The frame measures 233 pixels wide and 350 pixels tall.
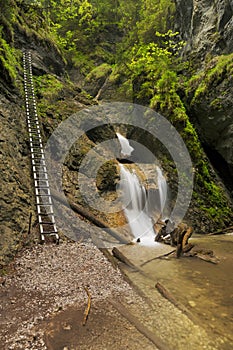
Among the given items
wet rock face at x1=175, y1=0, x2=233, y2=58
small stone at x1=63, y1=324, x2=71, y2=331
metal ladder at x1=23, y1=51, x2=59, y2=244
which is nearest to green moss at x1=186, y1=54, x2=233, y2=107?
wet rock face at x1=175, y1=0, x2=233, y2=58

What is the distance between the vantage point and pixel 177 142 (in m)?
15.6

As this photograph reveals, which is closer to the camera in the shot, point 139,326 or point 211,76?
point 139,326

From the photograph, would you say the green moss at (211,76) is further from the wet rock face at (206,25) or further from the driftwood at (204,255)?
the driftwood at (204,255)

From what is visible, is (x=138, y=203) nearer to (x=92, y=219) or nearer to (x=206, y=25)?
(x=92, y=219)

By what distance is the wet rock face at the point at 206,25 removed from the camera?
14945 mm

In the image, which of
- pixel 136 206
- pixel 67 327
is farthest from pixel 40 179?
pixel 67 327

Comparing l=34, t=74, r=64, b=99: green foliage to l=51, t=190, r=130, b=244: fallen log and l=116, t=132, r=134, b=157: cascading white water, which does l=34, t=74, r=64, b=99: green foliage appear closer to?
l=116, t=132, r=134, b=157: cascading white water

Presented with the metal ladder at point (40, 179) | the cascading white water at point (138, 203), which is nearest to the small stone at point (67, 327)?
the metal ladder at point (40, 179)

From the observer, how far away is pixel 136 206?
12898mm

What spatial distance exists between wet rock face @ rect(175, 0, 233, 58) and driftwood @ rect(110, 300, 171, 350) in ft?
52.6

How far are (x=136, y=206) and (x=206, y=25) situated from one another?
14232mm

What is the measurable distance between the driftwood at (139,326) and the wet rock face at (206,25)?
1603 centimetres

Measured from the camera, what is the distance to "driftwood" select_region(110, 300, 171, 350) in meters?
3.81

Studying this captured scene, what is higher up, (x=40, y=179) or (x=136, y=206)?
(x=40, y=179)
